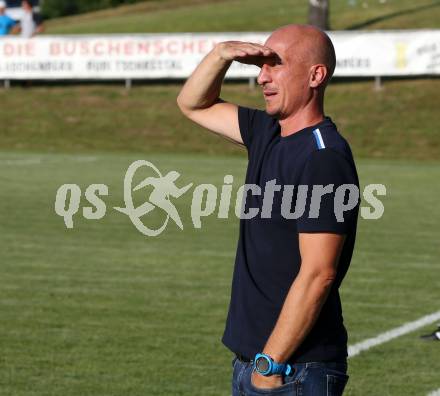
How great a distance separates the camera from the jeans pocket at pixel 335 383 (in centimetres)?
444

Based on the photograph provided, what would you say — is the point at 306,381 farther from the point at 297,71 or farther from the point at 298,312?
the point at 297,71

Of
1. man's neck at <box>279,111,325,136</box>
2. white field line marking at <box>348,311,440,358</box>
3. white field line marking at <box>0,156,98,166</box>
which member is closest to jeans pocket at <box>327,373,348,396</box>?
man's neck at <box>279,111,325,136</box>

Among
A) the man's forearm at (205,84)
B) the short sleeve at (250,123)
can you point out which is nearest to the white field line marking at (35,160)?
the man's forearm at (205,84)

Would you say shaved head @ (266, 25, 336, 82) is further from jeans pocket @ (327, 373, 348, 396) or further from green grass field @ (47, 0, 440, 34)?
green grass field @ (47, 0, 440, 34)

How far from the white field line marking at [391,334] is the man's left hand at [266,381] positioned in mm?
4725

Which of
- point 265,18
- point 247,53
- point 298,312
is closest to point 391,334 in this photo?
point 247,53

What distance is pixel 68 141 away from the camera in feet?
101

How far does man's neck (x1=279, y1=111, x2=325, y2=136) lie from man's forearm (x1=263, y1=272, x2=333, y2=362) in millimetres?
571

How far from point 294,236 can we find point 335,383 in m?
0.56

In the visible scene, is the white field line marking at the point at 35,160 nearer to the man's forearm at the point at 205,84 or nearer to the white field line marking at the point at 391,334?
the white field line marking at the point at 391,334

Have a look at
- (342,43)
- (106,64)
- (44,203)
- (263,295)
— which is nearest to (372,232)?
(44,203)

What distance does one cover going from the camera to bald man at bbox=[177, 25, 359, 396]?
420cm

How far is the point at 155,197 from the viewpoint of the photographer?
62.0ft

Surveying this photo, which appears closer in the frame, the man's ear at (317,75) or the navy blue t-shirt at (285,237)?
the navy blue t-shirt at (285,237)
